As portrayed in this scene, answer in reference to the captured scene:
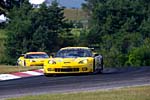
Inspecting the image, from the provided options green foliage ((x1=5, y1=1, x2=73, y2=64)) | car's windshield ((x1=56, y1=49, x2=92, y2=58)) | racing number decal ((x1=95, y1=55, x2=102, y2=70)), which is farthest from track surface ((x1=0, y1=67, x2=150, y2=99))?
green foliage ((x1=5, y1=1, x2=73, y2=64))

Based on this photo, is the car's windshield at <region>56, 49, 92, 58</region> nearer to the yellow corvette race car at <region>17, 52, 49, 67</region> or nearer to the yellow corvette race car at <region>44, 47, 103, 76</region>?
the yellow corvette race car at <region>44, 47, 103, 76</region>

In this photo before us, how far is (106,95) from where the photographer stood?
13133 mm

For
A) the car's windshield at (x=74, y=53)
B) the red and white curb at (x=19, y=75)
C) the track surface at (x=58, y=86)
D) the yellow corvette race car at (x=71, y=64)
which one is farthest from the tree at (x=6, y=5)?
the track surface at (x=58, y=86)

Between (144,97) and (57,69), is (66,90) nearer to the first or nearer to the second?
(144,97)

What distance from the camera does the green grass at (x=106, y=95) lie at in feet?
41.3

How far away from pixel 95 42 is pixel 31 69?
48.2 m

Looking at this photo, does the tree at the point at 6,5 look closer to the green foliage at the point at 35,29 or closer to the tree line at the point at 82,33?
the tree line at the point at 82,33

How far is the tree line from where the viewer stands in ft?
Answer: 212

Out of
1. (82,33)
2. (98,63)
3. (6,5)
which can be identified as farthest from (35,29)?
(98,63)

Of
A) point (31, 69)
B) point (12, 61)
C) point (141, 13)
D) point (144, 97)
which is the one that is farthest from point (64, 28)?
point (144, 97)

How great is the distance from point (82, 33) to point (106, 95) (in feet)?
202

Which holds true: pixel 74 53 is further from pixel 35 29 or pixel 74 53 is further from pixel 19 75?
pixel 35 29

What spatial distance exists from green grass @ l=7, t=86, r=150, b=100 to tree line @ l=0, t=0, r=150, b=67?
146ft

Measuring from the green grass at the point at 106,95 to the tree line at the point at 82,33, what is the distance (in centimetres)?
4465
